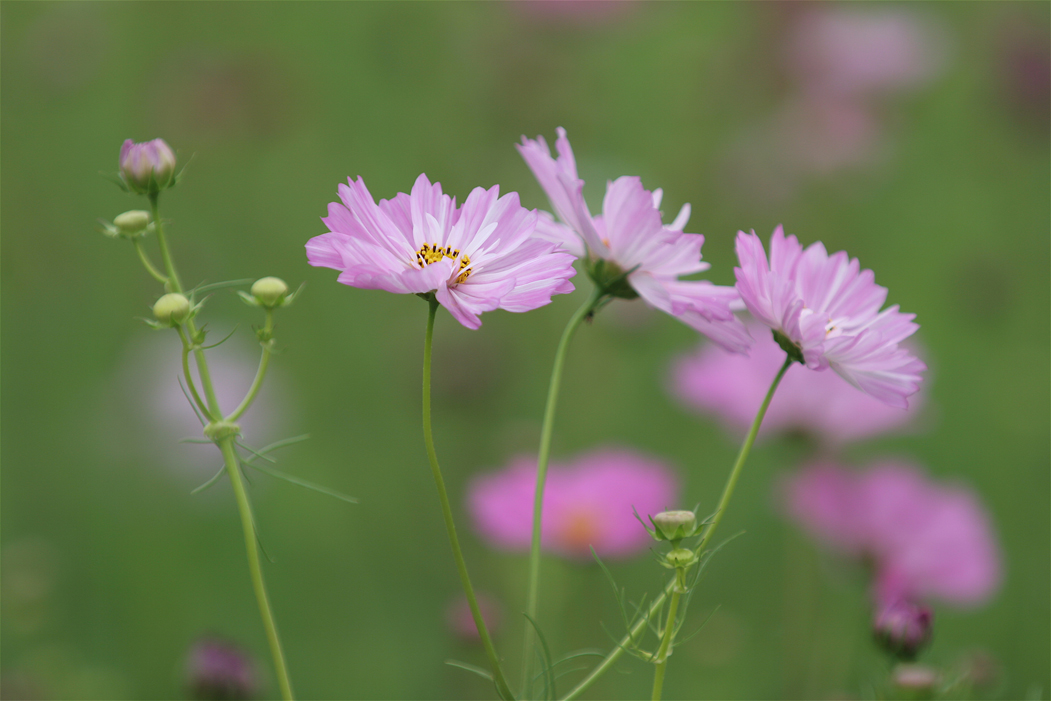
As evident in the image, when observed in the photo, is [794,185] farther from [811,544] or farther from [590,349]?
[811,544]

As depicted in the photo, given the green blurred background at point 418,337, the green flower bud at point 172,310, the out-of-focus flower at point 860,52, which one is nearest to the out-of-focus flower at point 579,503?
the green blurred background at point 418,337

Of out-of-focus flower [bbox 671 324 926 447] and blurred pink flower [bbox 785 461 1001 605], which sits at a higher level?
out-of-focus flower [bbox 671 324 926 447]

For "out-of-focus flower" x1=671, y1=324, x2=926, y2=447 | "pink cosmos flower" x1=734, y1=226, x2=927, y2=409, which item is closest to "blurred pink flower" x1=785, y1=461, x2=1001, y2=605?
"out-of-focus flower" x1=671, y1=324, x2=926, y2=447

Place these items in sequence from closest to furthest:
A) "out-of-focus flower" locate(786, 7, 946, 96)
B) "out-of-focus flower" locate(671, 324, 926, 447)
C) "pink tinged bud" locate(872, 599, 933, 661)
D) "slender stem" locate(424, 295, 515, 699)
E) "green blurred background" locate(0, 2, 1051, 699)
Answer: "slender stem" locate(424, 295, 515, 699)
"pink tinged bud" locate(872, 599, 933, 661)
"out-of-focus flower" locate(671, 324, 926, 447)
"green blurred background" locate(0, 2, 1051, 699)
"out-of-focus flower" locate(786, 7, 946, 96)

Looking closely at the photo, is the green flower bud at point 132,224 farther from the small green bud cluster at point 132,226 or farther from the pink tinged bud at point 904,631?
the pink tinged bud at point 904,631

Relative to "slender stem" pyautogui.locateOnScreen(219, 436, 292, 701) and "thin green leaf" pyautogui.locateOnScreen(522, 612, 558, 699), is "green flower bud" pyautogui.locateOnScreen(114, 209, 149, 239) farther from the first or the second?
"thin green leaf" pyautogui.locateOnScreen(522, 612, 558, 699)

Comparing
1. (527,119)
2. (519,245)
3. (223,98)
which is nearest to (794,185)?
(527,119)
